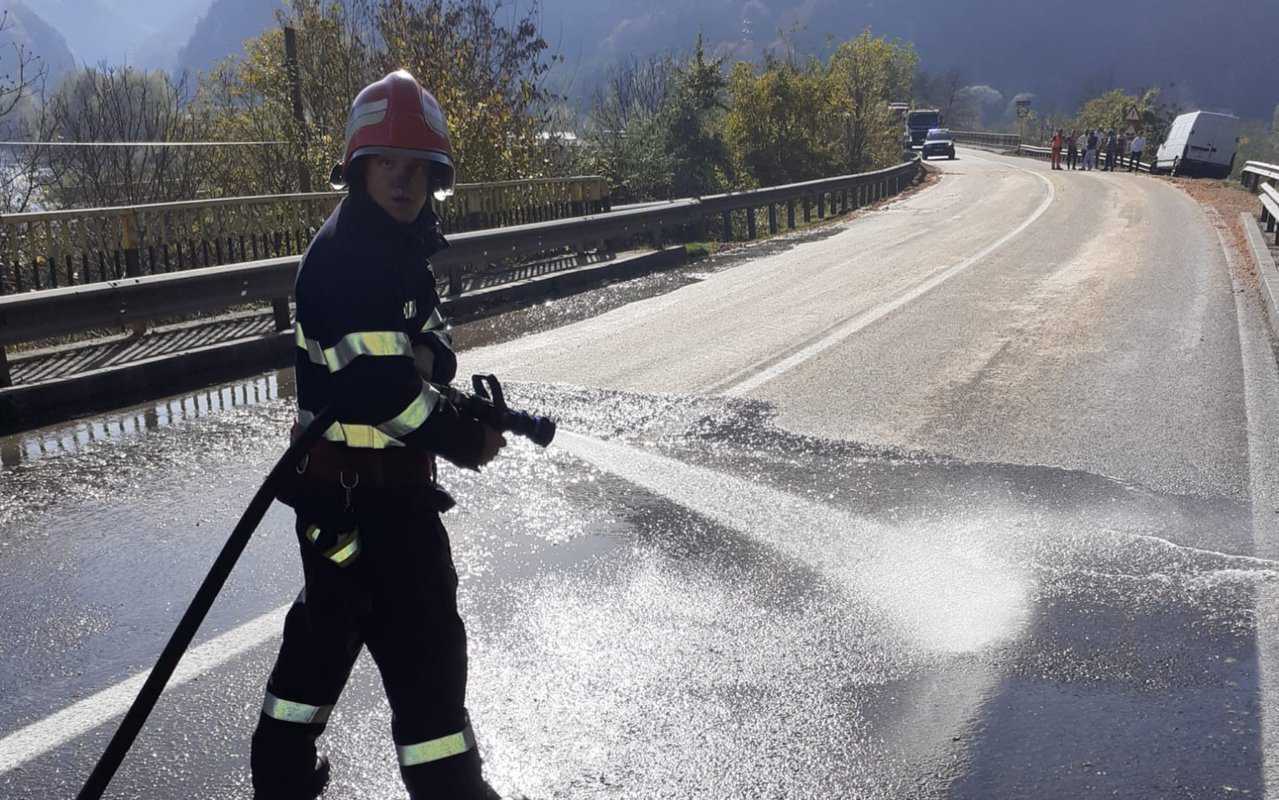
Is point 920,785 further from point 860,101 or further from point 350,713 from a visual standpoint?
point 860,101

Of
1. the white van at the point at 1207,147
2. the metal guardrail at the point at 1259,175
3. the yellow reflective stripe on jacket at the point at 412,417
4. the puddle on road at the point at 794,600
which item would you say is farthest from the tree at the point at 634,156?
the white van at the point at 1207,147

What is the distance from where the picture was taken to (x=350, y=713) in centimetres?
326

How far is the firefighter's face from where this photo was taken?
2461 mm

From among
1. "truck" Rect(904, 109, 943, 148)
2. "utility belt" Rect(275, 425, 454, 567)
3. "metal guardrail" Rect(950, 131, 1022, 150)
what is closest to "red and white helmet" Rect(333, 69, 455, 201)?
"utility belt" Rect(275, 425, 454, 567)

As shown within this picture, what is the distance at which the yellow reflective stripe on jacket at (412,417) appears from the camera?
91.9 inches

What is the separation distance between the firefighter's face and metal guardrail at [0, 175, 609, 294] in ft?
24.1

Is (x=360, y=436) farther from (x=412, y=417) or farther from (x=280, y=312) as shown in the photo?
(x=280, y=312)

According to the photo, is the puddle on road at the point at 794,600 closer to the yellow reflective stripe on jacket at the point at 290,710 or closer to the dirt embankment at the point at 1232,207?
the yellow reflective stripe on jacket at the point at 290,710

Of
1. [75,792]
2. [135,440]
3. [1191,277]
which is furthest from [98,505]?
[1191,277]

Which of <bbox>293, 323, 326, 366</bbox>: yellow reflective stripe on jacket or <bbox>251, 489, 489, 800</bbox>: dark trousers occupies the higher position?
<bbox>293, 323, 326, 366</bbox>: yellow reflective stripe on jacket

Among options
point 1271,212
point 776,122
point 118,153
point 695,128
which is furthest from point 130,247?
point 776,122

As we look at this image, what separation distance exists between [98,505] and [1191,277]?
12.2m

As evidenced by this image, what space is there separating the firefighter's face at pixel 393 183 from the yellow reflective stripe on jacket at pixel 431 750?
1.19m

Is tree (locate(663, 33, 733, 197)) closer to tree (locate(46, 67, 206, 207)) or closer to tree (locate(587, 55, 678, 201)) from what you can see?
tree (locate(587, 55, 678, 201))
